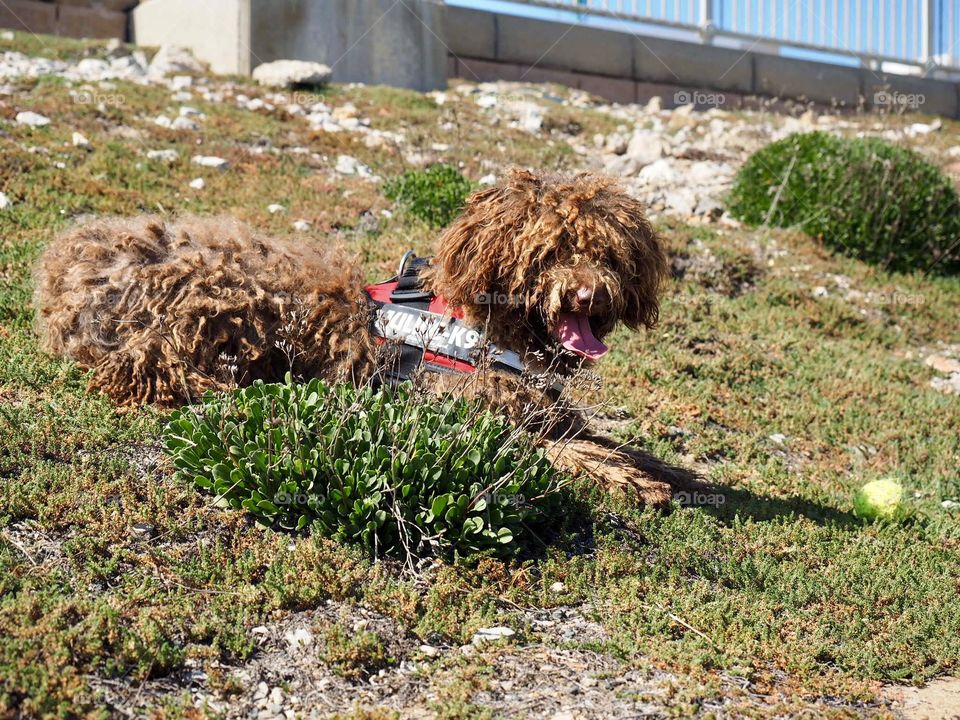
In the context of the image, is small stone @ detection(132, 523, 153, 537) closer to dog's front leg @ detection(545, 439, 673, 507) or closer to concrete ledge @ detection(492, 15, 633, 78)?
dog's front leg @ detection(545, 439, 673, 507)

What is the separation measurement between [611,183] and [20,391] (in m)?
3.30

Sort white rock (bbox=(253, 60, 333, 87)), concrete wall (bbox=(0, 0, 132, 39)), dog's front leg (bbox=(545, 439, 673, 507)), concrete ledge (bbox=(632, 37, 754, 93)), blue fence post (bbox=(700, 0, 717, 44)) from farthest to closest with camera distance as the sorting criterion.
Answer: blue fence post (bbox=(700, 0, 717, 44))
concrete ledge (bbox=(632, 37, 754, 93))
concrete wall (bbox=(0, 0, 132, 39))
white rock (bbox=(253, 60, 333, 87))
dog's front leg (bbox=(545, 439, 673, 507))

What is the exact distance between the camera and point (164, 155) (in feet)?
33.8

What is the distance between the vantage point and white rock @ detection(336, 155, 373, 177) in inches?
440

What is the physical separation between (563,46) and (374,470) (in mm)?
18162

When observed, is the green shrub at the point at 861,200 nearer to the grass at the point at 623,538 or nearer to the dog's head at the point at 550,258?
the grass at the point at 623,538

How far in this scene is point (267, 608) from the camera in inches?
151

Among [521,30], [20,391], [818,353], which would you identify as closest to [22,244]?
[20,391]

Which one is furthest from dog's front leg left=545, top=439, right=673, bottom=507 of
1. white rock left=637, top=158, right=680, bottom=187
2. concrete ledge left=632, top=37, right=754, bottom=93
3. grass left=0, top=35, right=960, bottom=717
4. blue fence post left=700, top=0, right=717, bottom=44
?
blue fence post left=700, top=0, right=717, bottom=44

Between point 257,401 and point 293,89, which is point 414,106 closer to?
point 293,89

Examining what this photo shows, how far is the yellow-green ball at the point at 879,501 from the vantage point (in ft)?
18.4

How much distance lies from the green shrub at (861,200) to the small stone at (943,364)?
7.55 feet

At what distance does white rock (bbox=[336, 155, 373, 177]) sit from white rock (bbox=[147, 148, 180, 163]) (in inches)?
69.5

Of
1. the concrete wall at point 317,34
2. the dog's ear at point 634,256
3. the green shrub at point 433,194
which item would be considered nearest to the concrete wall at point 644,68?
the concrete wall at point 317,34
